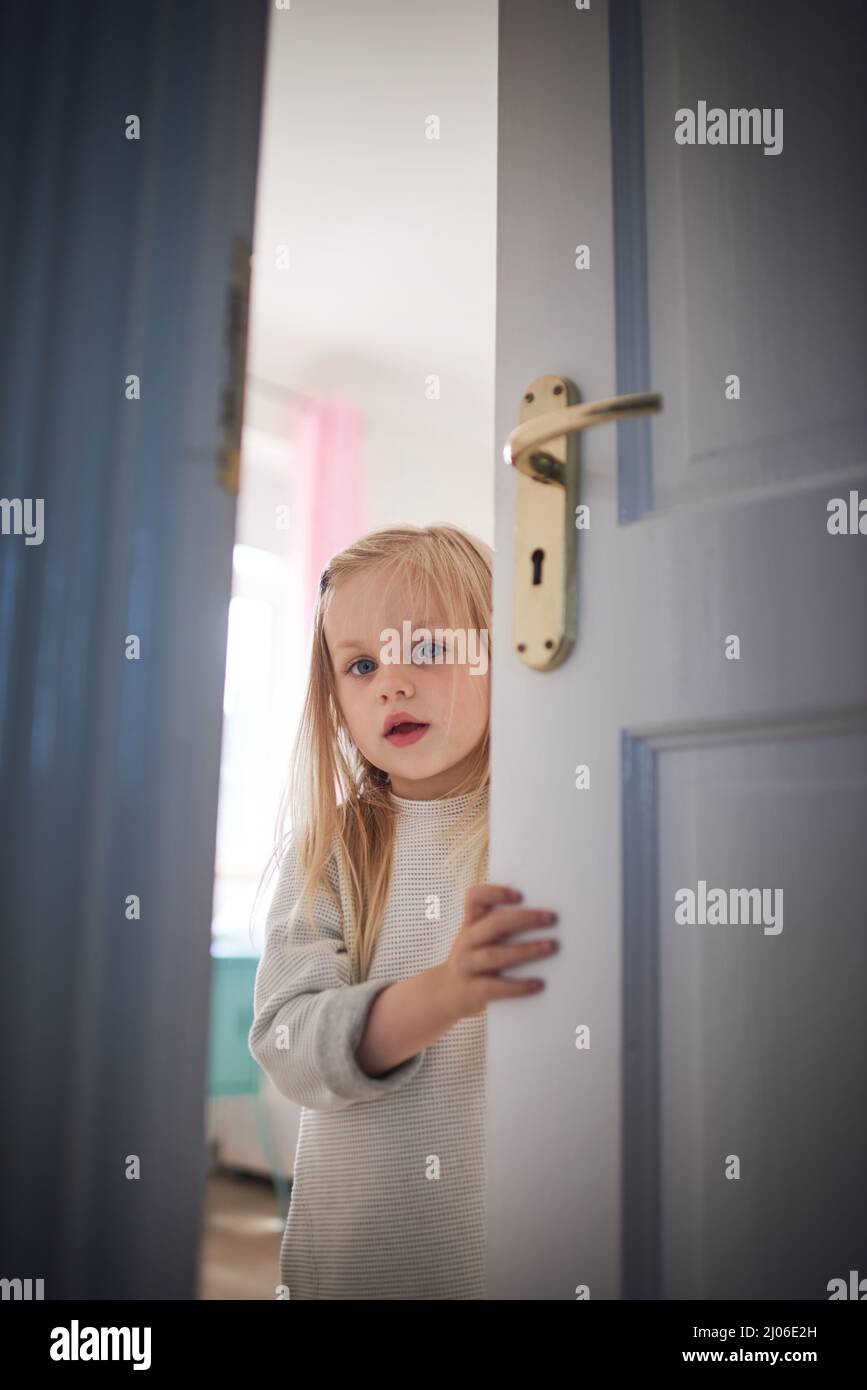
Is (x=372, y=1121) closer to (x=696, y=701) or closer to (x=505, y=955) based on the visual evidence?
(x=505, y=955)

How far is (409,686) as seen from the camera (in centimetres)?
93

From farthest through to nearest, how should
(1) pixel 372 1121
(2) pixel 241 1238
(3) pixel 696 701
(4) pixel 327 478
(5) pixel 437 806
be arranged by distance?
(4) pixel 327 478, (2) pixel 241 1238, (5) pixel 437 806, (1) pixel 372 1121, (3) pixel 696 701

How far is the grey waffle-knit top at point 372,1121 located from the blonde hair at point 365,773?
0.10ft

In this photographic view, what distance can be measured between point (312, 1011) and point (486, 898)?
258mm

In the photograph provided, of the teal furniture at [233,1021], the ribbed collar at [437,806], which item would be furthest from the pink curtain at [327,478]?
the ribbed collar at [437,806]

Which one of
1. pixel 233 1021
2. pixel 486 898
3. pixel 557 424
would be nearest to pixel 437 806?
pixel 486 898

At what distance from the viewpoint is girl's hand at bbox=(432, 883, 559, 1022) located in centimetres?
62

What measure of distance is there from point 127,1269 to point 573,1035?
0.93 ft

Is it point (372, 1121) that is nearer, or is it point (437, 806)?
point (372, 1121)

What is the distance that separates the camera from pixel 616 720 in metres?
0.61

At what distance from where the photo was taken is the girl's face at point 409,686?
948 mm

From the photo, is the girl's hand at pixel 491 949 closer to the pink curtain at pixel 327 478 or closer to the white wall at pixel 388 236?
the white wall at pixel 388 236

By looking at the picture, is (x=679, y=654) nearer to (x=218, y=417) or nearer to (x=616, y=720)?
(x=616, y=720)

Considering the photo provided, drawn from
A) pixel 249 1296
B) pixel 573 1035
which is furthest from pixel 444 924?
pixel 249 1296
